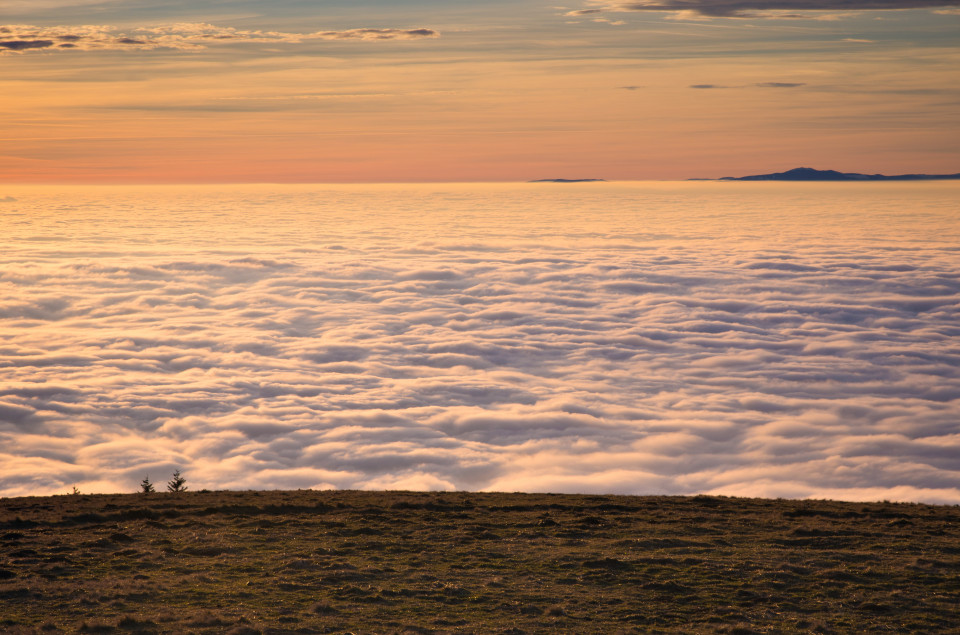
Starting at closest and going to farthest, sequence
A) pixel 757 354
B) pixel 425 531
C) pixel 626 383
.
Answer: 1. pixel 425 531
2. pixel 626 383
3. pixel 757 354

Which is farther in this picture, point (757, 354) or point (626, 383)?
point (757, 354)

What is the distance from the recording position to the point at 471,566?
16.0 meters

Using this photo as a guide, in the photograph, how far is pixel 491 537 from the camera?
59.7 feet

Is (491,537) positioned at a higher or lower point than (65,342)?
lower

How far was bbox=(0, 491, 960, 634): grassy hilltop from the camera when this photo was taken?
13.2 metres

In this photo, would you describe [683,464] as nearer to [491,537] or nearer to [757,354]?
[757,354]

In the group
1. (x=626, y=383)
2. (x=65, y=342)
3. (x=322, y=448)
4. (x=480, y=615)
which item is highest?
(x=65, y=342)

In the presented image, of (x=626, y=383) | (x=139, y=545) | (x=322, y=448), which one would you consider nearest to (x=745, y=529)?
(x=139, y=545)

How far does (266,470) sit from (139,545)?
9768 centimetres

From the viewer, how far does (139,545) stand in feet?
57.0

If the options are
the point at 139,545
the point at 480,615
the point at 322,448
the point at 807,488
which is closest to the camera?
the point at 480,615

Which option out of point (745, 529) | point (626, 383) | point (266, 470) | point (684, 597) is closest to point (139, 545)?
point (684, 597)

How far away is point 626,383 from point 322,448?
241 ft

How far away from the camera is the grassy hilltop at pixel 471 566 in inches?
519
